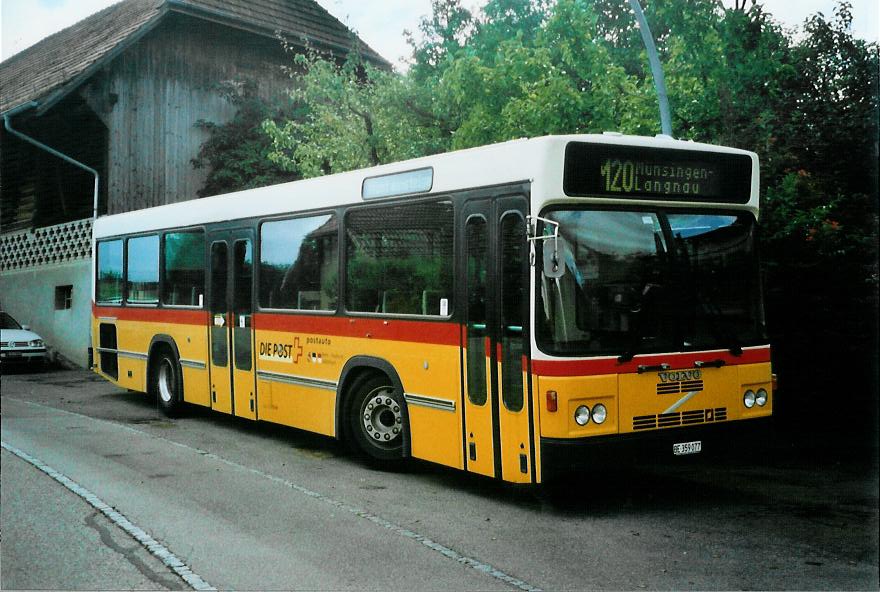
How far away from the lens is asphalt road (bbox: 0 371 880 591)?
5871mm

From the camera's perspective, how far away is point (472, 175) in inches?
317

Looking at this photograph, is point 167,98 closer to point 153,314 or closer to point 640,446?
point 153,314

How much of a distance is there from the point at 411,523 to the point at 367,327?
8.26 feet

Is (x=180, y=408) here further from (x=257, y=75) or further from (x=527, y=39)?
(x=257, y=75)

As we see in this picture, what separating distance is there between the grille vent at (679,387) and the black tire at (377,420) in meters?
2.39

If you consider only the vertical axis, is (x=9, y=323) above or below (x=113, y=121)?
below

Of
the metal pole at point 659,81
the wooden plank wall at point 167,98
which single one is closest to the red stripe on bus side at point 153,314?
the metal pole at point 659,81

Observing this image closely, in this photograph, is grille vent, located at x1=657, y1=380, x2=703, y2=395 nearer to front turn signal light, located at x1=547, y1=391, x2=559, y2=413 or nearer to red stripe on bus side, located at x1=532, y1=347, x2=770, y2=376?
red stripe on bus side, located at x1=532, y1=347, x2=770, y2=376

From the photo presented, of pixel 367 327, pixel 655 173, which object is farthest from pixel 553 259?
pixel 367 327

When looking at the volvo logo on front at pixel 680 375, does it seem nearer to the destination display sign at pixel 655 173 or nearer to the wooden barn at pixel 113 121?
the destination display sign at pixel 655 173

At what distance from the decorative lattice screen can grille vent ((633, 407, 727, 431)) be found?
17.2m

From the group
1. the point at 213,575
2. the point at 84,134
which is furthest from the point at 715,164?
the point at 84,134

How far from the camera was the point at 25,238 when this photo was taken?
2464 cm

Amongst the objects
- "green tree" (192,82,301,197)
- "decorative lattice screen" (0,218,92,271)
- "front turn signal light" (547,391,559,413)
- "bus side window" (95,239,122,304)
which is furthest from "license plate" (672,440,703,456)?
"green tree" (192,82,301,197)
